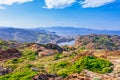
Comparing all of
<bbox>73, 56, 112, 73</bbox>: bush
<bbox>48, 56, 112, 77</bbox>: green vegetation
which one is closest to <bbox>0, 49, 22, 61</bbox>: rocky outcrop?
<bbox>48, 56, 112, 77</bbox>: green vegetation

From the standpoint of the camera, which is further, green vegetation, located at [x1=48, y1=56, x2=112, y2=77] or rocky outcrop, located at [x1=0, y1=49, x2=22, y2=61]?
rocky outcrop, located at [x1=0, y1=49, x2=22, y2=61]

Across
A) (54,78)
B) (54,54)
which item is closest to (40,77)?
(54,78)

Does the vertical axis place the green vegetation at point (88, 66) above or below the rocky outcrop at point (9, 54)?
above

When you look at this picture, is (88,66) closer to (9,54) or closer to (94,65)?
(94,65)

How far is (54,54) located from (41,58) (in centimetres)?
405

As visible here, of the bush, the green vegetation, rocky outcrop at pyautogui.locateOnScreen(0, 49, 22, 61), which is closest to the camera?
the green vegetation

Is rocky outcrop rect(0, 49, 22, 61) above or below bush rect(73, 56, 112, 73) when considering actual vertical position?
below

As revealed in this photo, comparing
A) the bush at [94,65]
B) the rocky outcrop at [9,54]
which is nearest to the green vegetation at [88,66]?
the bush at [94,65]

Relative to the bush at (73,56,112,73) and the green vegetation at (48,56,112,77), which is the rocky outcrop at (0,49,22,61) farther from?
the bush at (73,56,112,73)

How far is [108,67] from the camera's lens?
39.5 metres

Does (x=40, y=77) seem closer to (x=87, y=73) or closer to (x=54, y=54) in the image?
(x=87, y=73)

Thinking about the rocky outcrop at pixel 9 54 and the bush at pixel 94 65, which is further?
the rocky outcrop at pixel 9 54

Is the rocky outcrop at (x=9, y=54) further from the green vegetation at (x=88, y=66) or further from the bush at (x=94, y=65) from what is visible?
the bush at (x=94, y=65)

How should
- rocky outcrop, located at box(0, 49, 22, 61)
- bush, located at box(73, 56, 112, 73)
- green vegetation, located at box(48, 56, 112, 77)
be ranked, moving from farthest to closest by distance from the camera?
rocky outcrop, located at box(0, 49, 22, 61) → bush, located at box(73, 56, 112, 73) → green vegetation, located at box(48, 56, 112, 77)
